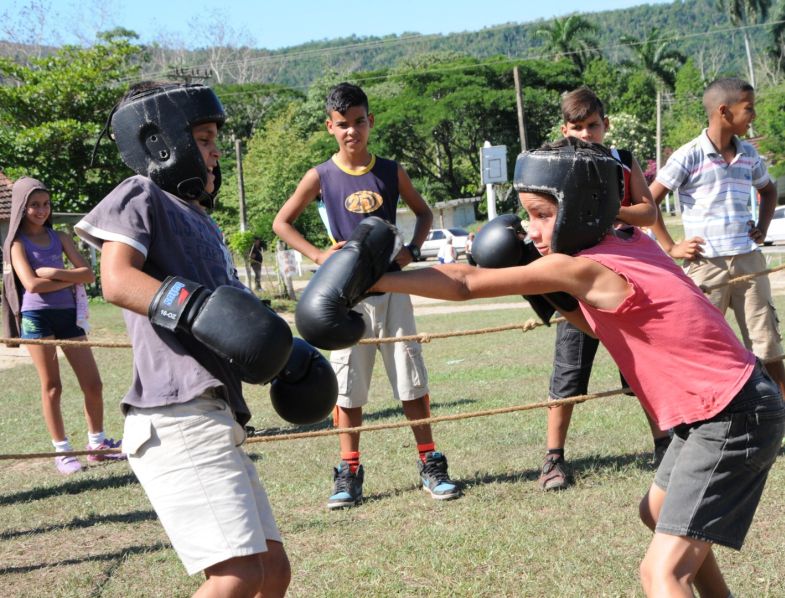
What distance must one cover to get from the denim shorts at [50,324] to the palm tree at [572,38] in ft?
235

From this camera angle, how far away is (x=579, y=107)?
517 cm

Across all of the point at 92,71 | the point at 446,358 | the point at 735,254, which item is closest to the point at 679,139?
the point at 92,71

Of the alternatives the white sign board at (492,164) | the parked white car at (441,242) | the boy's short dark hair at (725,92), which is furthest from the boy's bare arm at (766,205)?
the parked white car at (441,242)

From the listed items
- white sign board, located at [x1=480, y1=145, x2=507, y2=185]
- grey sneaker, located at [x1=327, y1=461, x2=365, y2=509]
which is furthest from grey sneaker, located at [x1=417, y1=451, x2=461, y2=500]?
white sign board, located at [x1=480, y1=145, x2=507, y2=185]

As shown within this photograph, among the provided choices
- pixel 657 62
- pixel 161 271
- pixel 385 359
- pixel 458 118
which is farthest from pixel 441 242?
pixel 657 62

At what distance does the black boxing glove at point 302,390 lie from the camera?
3.13 meters

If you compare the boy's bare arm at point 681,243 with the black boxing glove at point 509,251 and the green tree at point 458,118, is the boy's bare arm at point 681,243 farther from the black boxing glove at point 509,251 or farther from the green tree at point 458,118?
the green tree at point 458,118

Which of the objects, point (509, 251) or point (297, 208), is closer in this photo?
point (509, 251)

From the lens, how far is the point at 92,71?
98.0ft

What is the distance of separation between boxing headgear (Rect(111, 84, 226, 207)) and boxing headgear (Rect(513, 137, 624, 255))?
106cm

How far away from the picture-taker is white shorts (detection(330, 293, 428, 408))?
5547mm

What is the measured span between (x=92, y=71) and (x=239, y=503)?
29.7 metres

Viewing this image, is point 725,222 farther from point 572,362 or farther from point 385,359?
point 385,359

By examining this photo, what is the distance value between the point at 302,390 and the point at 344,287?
75 centimetres
